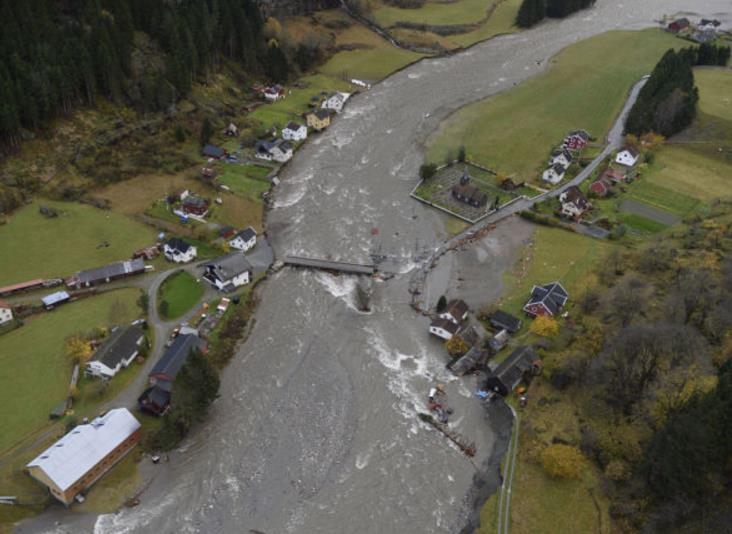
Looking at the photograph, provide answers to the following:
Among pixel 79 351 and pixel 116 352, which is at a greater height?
pixel 116 352

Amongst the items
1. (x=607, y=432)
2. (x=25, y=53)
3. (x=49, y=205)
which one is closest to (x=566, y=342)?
(x=607, y=432)

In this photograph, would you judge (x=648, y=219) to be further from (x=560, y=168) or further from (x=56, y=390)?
(x=56, y=390)

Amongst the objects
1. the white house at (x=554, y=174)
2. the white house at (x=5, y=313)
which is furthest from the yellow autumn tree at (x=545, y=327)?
the white house at (x=5, y=313)

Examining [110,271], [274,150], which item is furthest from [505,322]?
[274,150]

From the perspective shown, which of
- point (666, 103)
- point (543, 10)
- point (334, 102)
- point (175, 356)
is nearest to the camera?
point (175, 356)

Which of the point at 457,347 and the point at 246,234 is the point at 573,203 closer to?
the point at 457,347
